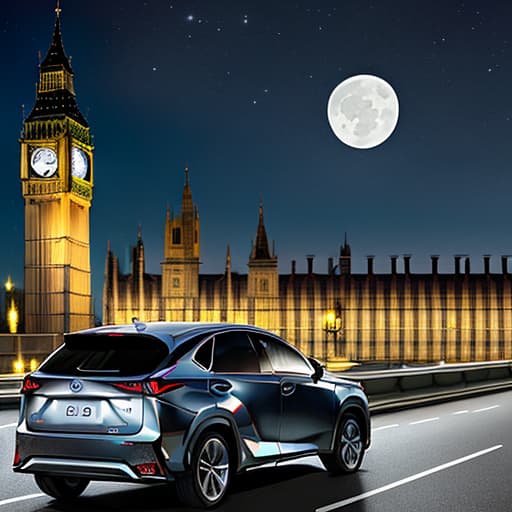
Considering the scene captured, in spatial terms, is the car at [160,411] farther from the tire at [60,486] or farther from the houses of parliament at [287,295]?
the houses of parliament at [287,295]

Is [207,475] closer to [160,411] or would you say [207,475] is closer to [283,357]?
[160,411]

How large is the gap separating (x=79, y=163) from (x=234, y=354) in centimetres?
8445

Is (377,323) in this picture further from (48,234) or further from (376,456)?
(376,456)

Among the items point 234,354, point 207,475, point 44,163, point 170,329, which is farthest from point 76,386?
point 44,163

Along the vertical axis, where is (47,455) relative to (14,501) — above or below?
above

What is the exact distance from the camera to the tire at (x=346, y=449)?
8.83 meters

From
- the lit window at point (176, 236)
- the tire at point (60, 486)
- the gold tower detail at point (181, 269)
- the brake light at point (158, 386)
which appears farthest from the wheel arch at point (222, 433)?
the lit window at point (176, 236)

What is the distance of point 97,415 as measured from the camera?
678 cm

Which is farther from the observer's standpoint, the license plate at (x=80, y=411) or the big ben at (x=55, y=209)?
the big ben at (x=55, y=209)

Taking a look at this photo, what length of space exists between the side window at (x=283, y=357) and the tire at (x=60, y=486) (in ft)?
6.08

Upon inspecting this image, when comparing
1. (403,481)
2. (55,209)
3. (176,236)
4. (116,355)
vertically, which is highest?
(55,209)

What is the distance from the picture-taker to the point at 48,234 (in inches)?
3575

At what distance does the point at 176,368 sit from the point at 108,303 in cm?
9135

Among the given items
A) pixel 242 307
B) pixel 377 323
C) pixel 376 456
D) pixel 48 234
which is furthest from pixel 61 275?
pixel 376 456
